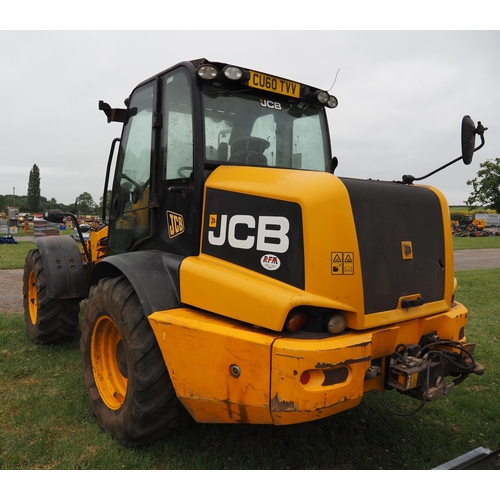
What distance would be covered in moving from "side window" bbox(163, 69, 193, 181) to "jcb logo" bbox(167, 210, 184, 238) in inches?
10.7

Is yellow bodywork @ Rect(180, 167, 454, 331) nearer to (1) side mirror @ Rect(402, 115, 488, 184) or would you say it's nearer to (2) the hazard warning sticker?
(2) the hazard warning sticker

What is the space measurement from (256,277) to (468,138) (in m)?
1.68

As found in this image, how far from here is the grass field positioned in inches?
119

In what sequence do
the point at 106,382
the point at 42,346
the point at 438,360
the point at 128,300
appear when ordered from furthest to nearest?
the point at 42,346
the point at 106,382
the point at 128,300
the point at 438,360

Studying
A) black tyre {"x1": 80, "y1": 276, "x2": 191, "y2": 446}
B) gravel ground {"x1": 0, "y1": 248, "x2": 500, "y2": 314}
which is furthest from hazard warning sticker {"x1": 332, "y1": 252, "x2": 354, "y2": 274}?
gravel ground {"x1": 0, "y1": 248, "x2": 500, "y2": 314}

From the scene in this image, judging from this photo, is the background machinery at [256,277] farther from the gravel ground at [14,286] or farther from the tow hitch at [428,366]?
the gravel ground at [14,286]

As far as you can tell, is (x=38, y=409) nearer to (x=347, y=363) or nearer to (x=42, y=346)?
(x=42, y=346)

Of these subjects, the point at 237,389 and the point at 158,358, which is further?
the point at 158,358

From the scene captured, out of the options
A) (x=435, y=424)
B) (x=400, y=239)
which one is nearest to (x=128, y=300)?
(x=400, y=239)

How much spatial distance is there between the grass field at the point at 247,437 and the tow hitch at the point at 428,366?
649 millimetres

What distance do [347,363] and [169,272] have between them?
1.35m

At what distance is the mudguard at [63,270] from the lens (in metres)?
4.67

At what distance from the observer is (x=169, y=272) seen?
316cm

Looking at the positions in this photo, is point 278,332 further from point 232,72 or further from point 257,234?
point 232,72
